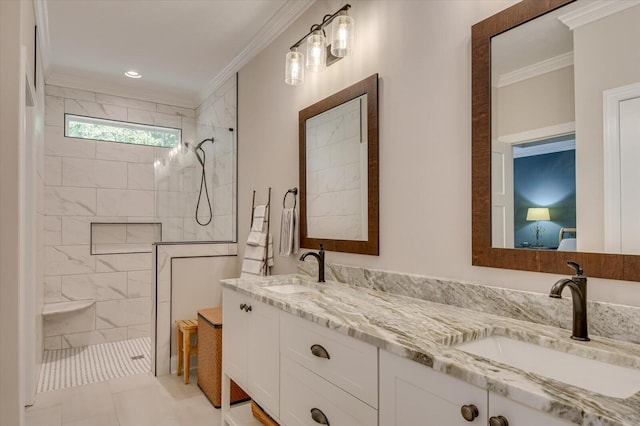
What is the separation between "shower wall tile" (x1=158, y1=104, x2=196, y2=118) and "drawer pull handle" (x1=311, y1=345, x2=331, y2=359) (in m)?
4.01

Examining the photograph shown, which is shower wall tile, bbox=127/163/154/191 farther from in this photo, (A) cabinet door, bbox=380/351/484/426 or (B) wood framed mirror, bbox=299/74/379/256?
(A) cabinet door, bbox=380/351/484/426

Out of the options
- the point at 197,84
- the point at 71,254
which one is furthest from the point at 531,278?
the point at 71,254

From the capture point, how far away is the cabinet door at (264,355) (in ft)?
5.85

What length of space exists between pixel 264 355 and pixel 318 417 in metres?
0.50

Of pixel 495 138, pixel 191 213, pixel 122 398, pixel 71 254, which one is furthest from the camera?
pixel 71 254

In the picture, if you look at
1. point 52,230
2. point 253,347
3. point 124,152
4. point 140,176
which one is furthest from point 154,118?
point 253,347

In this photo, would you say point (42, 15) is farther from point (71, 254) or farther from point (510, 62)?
point (510, 62)

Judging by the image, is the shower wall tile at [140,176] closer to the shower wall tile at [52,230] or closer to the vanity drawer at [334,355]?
the shower wall tile at [52,230]

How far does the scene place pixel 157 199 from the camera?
13.4 feet

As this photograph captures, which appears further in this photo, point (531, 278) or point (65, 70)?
point (65, 70)

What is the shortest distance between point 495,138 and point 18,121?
208 cm

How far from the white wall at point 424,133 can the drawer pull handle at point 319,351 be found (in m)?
0.63

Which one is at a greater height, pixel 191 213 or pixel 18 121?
pixel 18 121

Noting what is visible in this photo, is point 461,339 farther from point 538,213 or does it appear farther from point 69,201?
point 69,201
